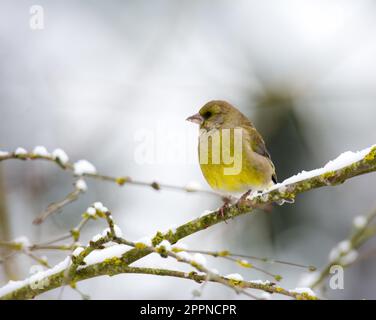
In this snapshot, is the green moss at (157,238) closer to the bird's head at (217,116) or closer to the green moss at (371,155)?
the green moss at (371,155)

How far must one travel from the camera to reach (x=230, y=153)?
5340 millimetres

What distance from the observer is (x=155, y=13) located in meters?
12.7

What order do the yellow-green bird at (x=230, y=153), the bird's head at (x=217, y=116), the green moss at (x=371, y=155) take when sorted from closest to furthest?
the green moss at (x=371, y=155), the yellow-green bird at (x=230, y=153), the bird's head at (x=217, y=116)

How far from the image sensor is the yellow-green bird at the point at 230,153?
17.1ft

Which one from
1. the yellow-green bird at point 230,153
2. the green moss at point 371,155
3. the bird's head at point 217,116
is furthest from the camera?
the bird's head at point 217,116

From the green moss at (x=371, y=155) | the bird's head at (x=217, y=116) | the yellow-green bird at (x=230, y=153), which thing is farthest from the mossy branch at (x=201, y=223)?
the bird's head at (x=217, y=116)

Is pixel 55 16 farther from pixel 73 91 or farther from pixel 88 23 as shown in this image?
pixel 73 91

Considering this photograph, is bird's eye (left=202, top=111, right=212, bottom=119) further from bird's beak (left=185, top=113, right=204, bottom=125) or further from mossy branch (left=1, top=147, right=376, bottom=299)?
mossy branch (left=1, top=147, right=376, bottom=299)

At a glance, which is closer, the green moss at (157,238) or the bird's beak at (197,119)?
the green moss at (157,238)

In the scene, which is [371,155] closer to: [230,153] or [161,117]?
[230,153]

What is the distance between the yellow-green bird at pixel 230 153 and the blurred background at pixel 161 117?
0.75m

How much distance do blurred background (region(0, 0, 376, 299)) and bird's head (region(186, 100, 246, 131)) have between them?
621 mm
